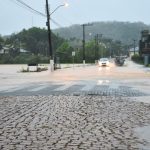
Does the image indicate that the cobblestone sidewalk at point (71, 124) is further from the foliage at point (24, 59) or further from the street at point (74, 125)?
the foliage at point (24, 59)

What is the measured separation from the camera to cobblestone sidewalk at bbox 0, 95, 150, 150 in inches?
332

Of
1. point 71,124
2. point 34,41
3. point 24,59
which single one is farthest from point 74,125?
point 34,41

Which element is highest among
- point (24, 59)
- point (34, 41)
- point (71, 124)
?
point (34, 41)

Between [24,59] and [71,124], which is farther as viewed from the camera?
[24,59]

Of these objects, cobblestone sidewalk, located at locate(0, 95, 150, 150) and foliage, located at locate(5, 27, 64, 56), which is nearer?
cobblestone sidewalk, located at locate(0, 95, 150, 150)

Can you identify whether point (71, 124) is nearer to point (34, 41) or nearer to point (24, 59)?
point (24, 59)

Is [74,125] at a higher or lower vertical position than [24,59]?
higher

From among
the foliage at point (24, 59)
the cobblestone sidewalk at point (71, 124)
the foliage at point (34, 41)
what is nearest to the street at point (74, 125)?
the cobblestone sidewalk at point (71, 124)

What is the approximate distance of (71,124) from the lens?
1077 cm

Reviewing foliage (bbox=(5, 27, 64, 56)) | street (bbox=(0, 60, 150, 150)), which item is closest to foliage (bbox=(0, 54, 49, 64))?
foliage (bbox=(5, 27, 64, 56))

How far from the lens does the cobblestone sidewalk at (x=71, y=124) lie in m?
8.43

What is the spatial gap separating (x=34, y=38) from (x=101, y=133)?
549ft

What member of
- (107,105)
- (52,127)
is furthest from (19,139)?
(107,105)

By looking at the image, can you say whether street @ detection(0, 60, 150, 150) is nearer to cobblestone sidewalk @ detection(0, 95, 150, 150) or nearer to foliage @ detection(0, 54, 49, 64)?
cobblestone sidewalk @ detection(0, 95, 150, 150)
